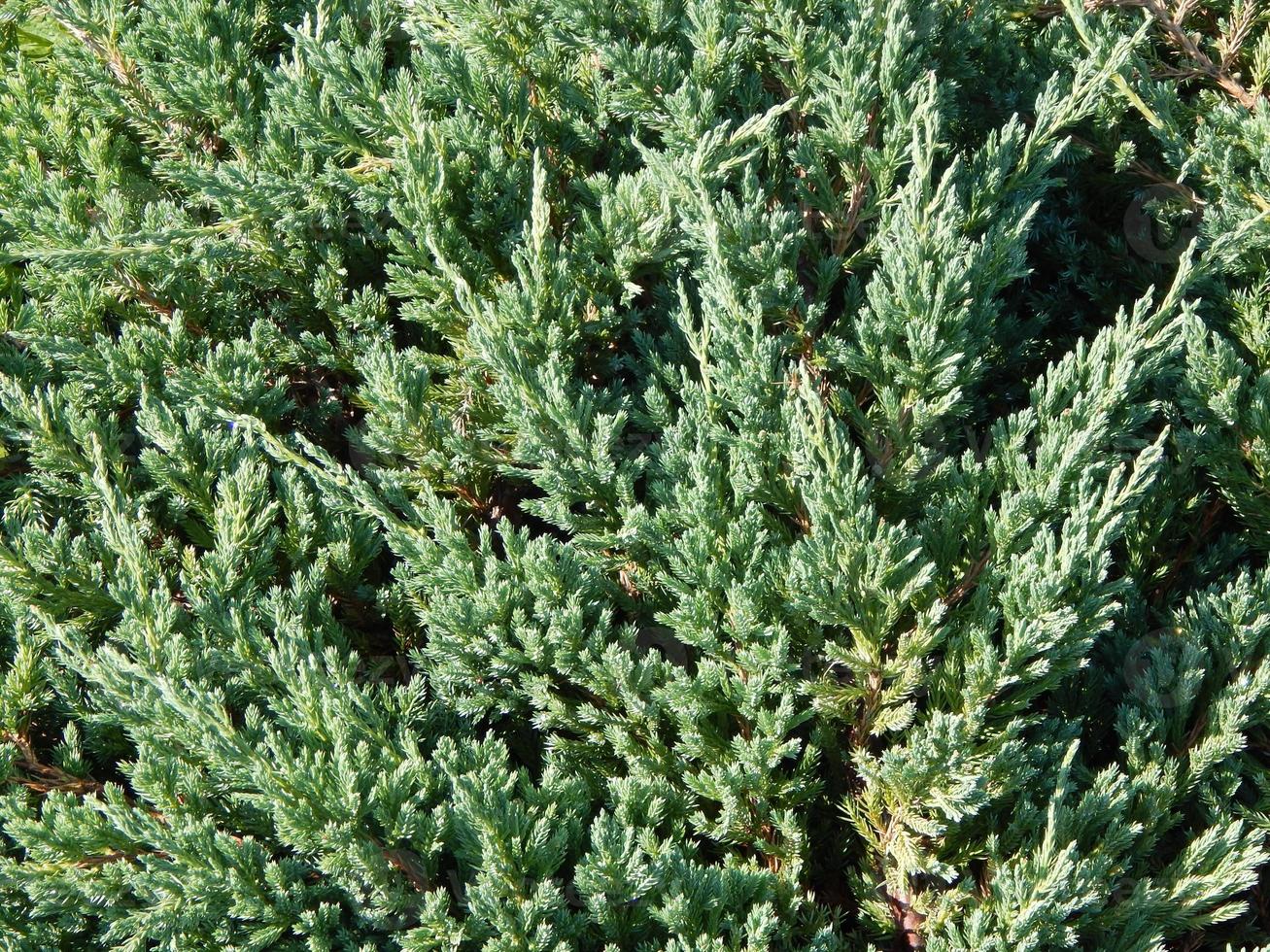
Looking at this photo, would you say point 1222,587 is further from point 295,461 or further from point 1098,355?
point 295,461

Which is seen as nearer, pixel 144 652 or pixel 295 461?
pixel 144 652

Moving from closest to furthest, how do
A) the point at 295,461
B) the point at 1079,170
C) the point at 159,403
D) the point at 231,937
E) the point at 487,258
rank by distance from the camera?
the point at 231,937 → the point at 295,461 → the point at 159,403 → the point at 487,258 → the point at 1079,170

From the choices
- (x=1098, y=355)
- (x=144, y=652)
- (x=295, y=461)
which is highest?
(x=295, y=461)

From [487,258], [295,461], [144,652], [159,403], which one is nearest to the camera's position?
[144,652]

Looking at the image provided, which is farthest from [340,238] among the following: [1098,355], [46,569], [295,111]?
[1098,355]

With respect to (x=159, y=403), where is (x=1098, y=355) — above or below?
below

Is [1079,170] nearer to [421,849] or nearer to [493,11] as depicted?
[493,11]
